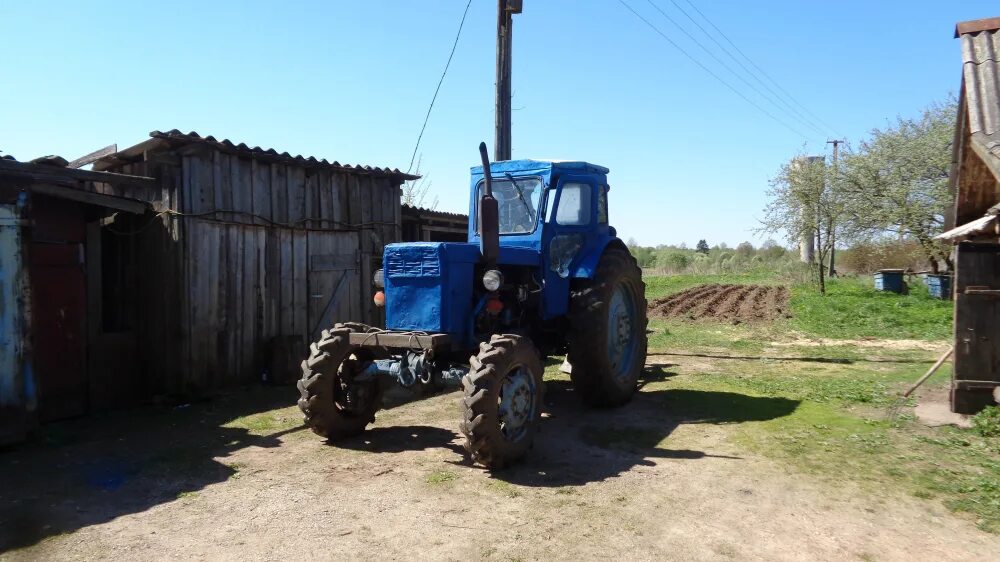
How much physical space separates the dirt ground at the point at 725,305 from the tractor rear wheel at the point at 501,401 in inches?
479

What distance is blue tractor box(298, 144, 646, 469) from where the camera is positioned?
17.2 feet

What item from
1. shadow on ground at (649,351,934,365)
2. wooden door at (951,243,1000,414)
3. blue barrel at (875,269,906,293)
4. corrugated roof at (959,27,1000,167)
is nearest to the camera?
corrugated roof at (959,27,1000,167)

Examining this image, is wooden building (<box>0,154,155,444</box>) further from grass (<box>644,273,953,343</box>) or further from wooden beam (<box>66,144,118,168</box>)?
grass (<box>644,273,953,343</box>)

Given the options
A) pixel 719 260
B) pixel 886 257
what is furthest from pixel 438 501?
pixel 719 260

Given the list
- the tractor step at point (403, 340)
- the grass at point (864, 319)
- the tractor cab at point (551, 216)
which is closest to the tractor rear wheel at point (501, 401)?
the tractor step at point (403, 340)

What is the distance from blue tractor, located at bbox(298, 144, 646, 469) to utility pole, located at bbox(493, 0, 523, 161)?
3250 millimetres

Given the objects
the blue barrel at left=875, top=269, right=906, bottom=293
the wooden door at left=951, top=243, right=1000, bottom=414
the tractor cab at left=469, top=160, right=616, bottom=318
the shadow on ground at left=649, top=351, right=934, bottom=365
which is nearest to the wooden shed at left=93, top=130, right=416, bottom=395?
the tractor cab at left=469, top=160, right=616, bottom=318

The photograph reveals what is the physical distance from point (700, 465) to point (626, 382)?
2.17 meters

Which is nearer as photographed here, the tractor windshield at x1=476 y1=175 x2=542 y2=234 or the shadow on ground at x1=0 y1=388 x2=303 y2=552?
the shadow on ground at x1=0 y1=388 x2=303 y2=552

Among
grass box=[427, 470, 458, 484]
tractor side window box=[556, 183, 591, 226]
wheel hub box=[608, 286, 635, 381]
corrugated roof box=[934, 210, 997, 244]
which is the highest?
tractor side window box=[556, 183, 591, 226]

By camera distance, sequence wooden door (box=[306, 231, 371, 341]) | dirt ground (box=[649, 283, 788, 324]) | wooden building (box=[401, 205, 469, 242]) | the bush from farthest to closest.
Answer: the bush, dirt ground (box=[649, 283, 788, 324]), wooden building (box=[401, 205, 469, 242]), wooden door (box=[306, 231, 371, 341])

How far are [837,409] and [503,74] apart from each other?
6.94m

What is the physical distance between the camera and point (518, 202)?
6.89m

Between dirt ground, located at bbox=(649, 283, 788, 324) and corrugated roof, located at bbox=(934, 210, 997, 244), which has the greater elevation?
corrugated roof, located at bbox=(934, 210, 997, 244)
